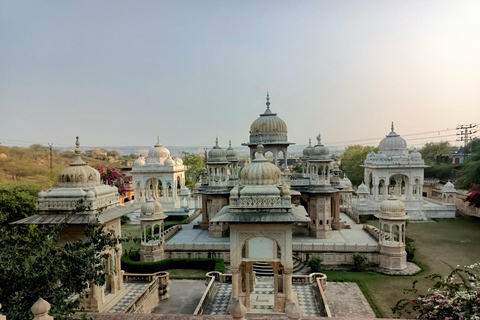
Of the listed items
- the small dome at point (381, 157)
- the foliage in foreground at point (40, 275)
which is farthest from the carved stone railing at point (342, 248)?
the small dome at point (381, 157)

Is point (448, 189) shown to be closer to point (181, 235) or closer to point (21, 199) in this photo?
point (181, 235)

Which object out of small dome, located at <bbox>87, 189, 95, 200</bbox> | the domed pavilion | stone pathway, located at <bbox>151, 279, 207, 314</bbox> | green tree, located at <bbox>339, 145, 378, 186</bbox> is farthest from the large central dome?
green tree, located at <bbox>339, 145, 378, 186</bbox>

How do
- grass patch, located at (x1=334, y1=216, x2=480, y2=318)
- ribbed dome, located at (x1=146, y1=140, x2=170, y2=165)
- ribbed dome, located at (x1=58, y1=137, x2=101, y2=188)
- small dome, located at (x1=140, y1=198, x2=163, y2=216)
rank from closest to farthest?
ribbed dome, located at (x1=58, y1=137, x2=101, y2=188) < grass patch, located at (x1=334, y1=216, x2=480, y2=318) < small dome, located at (x1=140, y1=198, x2=163, y2=216) < ribbed dome, located at (x1=146, y1=140, x2=170, y2=165)

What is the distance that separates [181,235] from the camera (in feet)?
80.9

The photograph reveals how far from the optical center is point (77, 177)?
12.1m

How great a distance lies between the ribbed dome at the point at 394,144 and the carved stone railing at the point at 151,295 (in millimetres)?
31990

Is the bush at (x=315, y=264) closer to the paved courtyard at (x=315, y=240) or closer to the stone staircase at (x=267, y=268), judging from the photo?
the stone staircase at (x=267, y=268)

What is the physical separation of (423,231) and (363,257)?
38.2ft

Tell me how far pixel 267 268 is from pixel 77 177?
10.9 meters

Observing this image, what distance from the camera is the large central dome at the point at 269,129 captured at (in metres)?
23.9

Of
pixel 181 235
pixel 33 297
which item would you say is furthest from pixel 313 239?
pixel 33 297

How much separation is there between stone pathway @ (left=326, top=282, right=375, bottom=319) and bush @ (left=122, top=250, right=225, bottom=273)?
6252 mm

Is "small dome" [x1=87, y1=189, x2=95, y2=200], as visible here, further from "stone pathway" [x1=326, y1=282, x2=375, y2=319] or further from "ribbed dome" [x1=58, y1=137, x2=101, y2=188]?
"stone pathway" [x1=326, y1=282, x2=375, y2=319]

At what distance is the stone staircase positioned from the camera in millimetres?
17359
